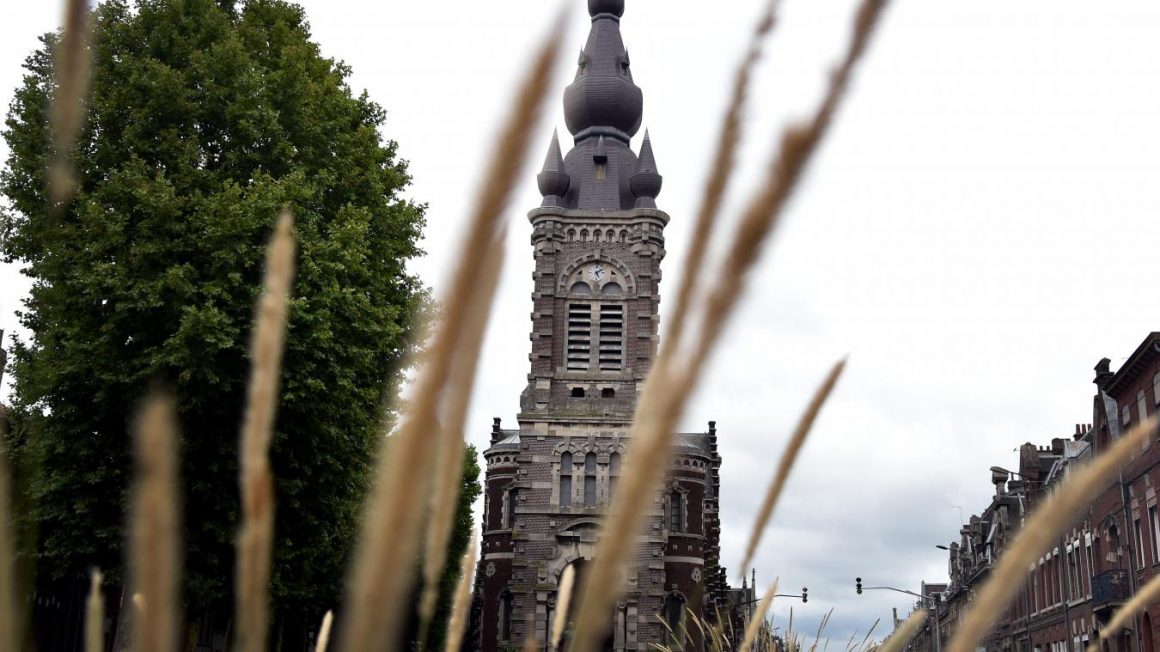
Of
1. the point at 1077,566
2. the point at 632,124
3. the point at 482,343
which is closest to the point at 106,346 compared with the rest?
the point at 482,343

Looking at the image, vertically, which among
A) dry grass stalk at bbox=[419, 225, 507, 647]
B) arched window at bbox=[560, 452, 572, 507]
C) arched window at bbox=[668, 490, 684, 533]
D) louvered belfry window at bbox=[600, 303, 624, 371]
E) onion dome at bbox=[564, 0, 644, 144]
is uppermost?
onion dome at bbox=[564, 0, 644, 144]

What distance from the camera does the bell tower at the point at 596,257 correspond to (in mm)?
42969

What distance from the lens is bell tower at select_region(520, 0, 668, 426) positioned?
4297 cm

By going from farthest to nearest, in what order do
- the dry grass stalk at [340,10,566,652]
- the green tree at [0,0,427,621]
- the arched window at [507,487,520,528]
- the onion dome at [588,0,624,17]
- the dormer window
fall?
the onion dome at [588,0,624,17] → the dormer window → the arched window at [507,487,520,528] → the green tree at [0,0,427,621] → the dry grass stalk at [340,10,566,652]

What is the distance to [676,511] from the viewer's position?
43.9 metres

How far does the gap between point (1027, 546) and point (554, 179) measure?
4621 centimetres

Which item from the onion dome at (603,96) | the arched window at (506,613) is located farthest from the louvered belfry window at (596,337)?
the arched window at (506,613)

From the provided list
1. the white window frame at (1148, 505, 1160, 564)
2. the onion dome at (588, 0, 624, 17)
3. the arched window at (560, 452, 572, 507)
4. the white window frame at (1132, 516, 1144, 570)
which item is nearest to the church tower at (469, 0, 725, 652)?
the arched window at (560, 452, 572, 507)

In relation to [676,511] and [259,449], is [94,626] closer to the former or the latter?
[259,449]

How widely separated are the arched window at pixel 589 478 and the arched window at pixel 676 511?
10.9ft

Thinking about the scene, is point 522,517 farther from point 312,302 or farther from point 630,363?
point 312,302

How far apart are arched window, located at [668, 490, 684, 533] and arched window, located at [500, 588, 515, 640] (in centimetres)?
687

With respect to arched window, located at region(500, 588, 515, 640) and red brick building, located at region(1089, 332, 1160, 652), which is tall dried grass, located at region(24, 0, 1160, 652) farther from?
arched window, located at region(500, 588, 515, 640)

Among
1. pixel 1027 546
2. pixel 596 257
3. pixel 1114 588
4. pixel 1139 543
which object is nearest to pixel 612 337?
pixel 596 257
